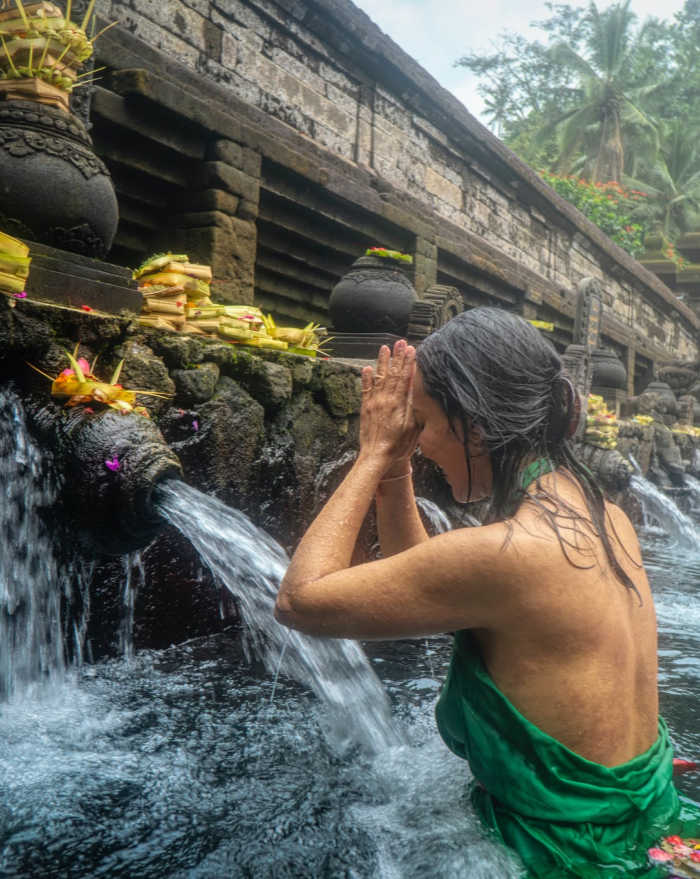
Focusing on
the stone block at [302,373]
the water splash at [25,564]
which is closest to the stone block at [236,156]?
the stone block at [302,373]

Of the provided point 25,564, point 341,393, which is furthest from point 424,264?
point 25,564

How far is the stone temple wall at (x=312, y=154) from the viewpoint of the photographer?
5422 mm

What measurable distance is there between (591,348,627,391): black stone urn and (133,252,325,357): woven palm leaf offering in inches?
329

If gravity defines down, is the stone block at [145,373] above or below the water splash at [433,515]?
above

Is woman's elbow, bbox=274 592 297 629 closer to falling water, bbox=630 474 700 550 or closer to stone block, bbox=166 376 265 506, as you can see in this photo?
stone block, bbox=166 376 265 506

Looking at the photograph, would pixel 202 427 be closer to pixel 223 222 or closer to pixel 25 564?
pixel 25 564

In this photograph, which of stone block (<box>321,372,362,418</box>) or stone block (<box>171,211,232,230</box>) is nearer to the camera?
stone block (<box>321,372,362,418</box>)

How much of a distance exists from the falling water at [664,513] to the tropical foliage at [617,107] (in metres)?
22.1

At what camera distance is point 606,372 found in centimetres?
1130

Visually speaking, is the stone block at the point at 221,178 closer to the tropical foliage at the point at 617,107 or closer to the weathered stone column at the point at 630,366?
the weathered stone column at the point at 630,366

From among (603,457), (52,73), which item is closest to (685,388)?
(603,457)

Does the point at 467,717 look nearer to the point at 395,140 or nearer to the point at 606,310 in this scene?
the point at 395,140

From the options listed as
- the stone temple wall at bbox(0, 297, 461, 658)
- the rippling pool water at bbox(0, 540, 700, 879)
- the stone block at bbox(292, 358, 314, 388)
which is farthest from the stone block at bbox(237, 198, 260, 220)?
the rippling pool water at bbox(0, 540, 700, 879)

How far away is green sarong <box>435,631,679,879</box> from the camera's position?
149cm
